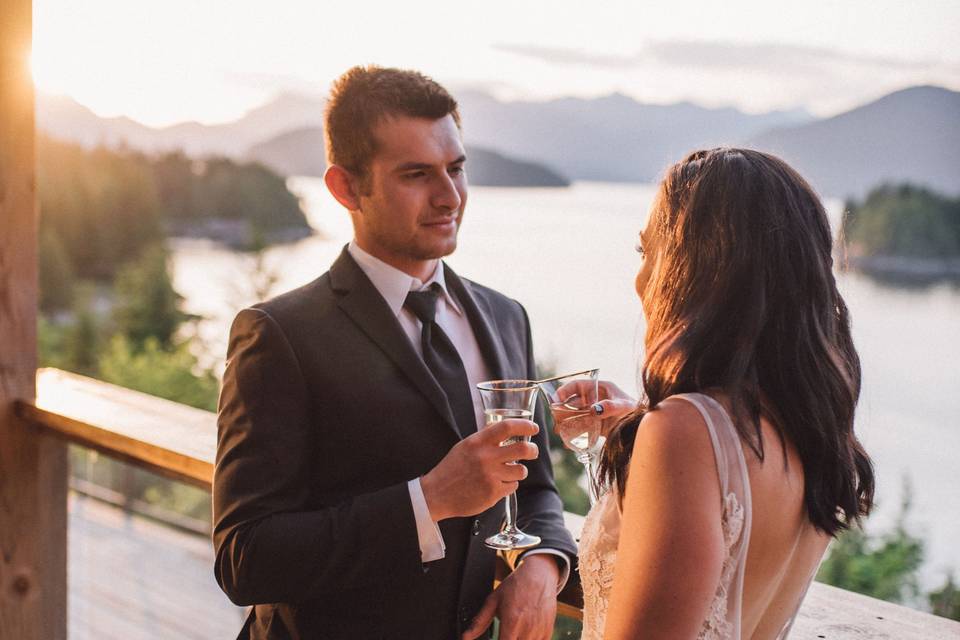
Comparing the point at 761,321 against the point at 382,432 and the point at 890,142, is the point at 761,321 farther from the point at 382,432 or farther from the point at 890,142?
the point at 890,142

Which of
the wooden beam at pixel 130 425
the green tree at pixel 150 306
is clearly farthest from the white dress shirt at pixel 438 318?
the green tree at pixel 150 306

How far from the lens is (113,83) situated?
485 inches

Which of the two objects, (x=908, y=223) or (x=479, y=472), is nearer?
(x=479, y=472)

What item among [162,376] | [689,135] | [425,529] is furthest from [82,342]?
[425,529]

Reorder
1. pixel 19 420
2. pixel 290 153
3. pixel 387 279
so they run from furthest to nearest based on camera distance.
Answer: pixel 290 153
pixel 19 420
pixel 387 279

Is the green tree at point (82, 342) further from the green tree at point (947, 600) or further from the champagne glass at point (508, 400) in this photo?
the champagne glass at point (508, 400)

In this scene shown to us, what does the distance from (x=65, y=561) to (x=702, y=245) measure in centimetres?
250

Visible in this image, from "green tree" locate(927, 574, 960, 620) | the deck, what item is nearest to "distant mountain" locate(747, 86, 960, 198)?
"green tree" locate(927, 574, 960, 620)

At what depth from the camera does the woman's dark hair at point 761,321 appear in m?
1.25

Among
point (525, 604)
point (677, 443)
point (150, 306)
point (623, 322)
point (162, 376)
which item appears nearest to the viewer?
point (677, 443)

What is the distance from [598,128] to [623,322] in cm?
307

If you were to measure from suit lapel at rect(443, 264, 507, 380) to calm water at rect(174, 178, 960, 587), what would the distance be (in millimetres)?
6653

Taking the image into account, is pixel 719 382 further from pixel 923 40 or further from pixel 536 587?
pixel 923 40

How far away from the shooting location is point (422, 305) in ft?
5.76
